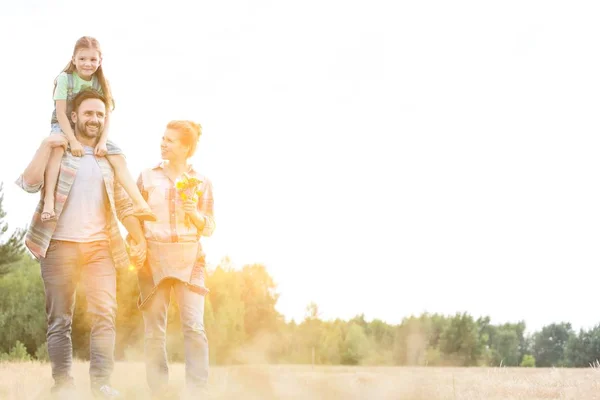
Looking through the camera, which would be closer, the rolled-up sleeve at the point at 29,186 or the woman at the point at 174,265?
the rolled-up sleeve at the point at 29,186

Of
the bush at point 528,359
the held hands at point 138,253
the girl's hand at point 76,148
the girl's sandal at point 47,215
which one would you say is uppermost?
the girl's hand at point 76,148

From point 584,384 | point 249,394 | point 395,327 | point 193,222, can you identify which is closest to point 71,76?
point 193,222

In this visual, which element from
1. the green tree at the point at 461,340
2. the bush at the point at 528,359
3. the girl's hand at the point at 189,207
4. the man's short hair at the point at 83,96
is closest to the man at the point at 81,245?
the man's short hair at the point at 83,96

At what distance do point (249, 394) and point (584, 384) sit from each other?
11.0ft

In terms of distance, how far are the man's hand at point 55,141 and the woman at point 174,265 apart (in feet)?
2.83

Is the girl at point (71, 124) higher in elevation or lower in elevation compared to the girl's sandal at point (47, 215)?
higher

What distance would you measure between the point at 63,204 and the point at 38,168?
30cm

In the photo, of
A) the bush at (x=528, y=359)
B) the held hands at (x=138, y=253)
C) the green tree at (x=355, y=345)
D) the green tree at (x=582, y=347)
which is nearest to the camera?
the held hands at (x=138, y=253)

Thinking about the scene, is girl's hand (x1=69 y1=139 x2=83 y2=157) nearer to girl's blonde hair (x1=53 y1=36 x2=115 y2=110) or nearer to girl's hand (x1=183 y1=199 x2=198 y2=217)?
girl's blonde hair (x1=53 y1=36 x2=115 y2=110)

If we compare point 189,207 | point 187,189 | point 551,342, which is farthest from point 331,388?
point 551,342

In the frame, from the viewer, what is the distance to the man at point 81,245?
15.3 feet

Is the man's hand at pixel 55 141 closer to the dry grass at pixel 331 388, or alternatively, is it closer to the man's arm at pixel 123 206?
the man's arm at pixel 123 206

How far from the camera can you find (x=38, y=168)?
15.2ft

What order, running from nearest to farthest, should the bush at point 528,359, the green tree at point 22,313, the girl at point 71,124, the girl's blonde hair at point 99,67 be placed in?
the girl at point 71,124, the girl's blonde hair at point 99,67, the green tree at point 22,313, the bush at point 528,359
